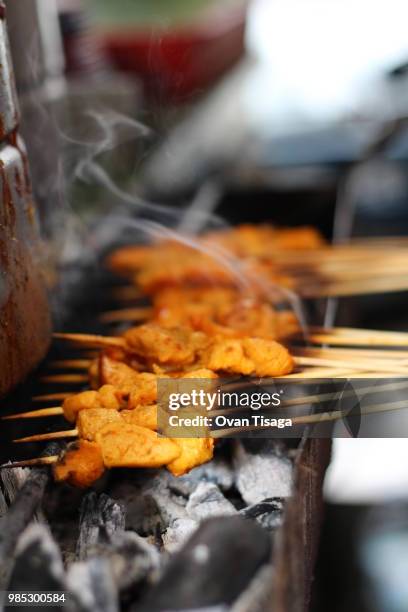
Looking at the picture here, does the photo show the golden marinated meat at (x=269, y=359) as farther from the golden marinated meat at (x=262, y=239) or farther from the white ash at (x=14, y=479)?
the golden marinated meat at (x=262, y=239)

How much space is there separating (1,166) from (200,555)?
145cm

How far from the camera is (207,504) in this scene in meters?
2.21

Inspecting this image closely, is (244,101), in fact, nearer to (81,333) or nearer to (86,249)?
(86,249)

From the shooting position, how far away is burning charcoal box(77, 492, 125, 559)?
6.70ft

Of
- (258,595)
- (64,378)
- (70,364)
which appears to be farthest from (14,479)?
(258,595)

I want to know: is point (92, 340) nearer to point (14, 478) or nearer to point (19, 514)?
point (14, 478)

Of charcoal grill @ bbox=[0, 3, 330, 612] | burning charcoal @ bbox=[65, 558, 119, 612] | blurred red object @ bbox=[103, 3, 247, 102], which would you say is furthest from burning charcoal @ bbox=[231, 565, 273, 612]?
blurred red object @ bbox=[103, 3, 247, 102]

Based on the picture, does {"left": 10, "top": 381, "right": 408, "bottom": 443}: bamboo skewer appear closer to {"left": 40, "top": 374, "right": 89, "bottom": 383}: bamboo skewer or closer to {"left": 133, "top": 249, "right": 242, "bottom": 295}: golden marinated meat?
{"left": 40, "top": 374, "right": 89, "bottom": 383}: bamboo skewer

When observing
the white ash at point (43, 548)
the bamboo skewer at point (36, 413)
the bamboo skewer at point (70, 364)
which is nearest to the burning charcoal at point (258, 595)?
the white ash at point (43, 548)

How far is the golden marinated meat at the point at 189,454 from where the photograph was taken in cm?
207

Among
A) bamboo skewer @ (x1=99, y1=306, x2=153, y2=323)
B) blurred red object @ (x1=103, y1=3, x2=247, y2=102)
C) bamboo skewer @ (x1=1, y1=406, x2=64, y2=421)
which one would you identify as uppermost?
blurred red object @ (x1=103, y1=3, x2=247, y2=102)

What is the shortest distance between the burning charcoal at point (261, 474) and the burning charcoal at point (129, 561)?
19.6 inches

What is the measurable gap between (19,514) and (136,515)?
476 mm

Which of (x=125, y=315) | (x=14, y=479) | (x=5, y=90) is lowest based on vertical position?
(x=14, y=479)
